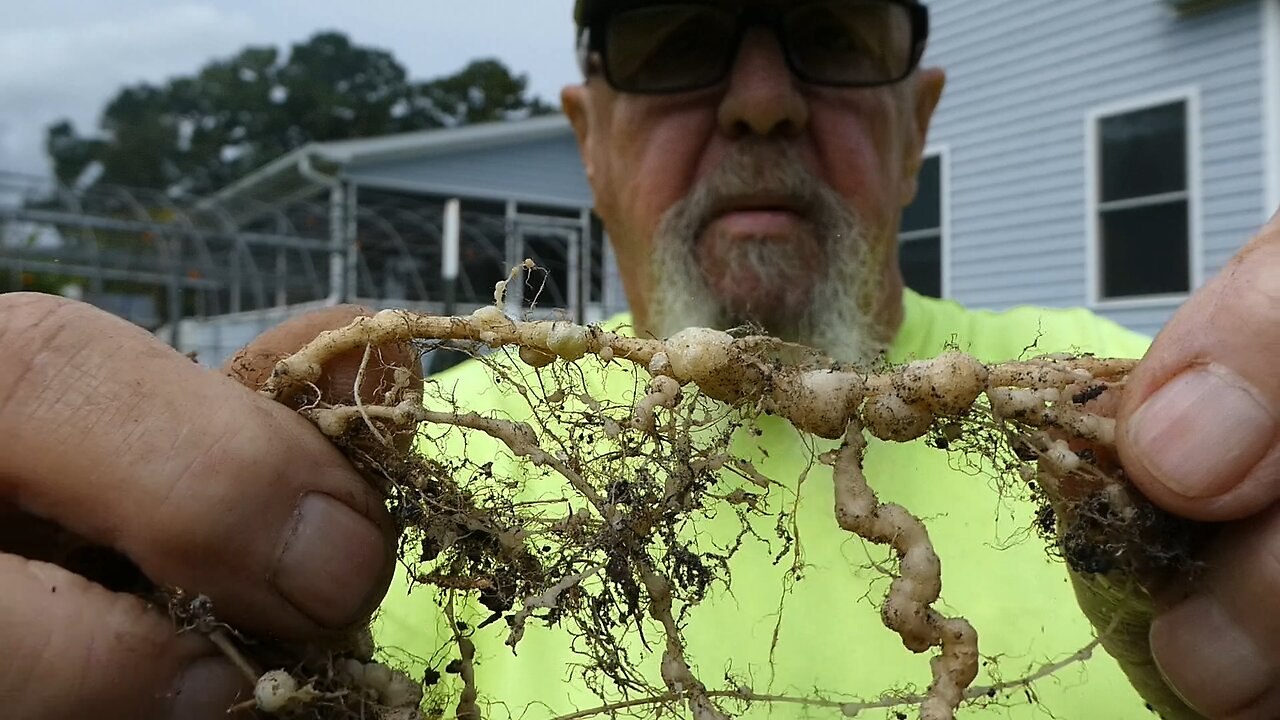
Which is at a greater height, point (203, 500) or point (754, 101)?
point (754, 101)

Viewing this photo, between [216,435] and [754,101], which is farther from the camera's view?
[754,101]

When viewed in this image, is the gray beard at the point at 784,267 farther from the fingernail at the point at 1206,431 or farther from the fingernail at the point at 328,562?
the fingernail at the point at 328,562

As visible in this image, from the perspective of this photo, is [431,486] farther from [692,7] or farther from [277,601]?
[692,7]

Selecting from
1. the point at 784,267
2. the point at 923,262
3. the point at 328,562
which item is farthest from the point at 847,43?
the point at 923,262

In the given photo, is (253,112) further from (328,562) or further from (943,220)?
(328,562)

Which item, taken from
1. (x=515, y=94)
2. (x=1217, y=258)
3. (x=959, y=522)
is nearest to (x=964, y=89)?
(x=1217, y=258)

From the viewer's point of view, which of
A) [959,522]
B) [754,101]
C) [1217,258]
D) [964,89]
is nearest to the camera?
[959,522]

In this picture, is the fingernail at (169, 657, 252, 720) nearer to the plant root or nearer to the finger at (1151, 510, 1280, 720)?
the plant root

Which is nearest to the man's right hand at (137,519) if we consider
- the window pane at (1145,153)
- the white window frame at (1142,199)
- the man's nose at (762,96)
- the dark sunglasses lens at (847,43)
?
the man's nose at (762,96)

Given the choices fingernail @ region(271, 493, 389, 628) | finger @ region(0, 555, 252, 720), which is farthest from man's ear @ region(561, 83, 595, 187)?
finger @ region(0, 555, 252, 720)
